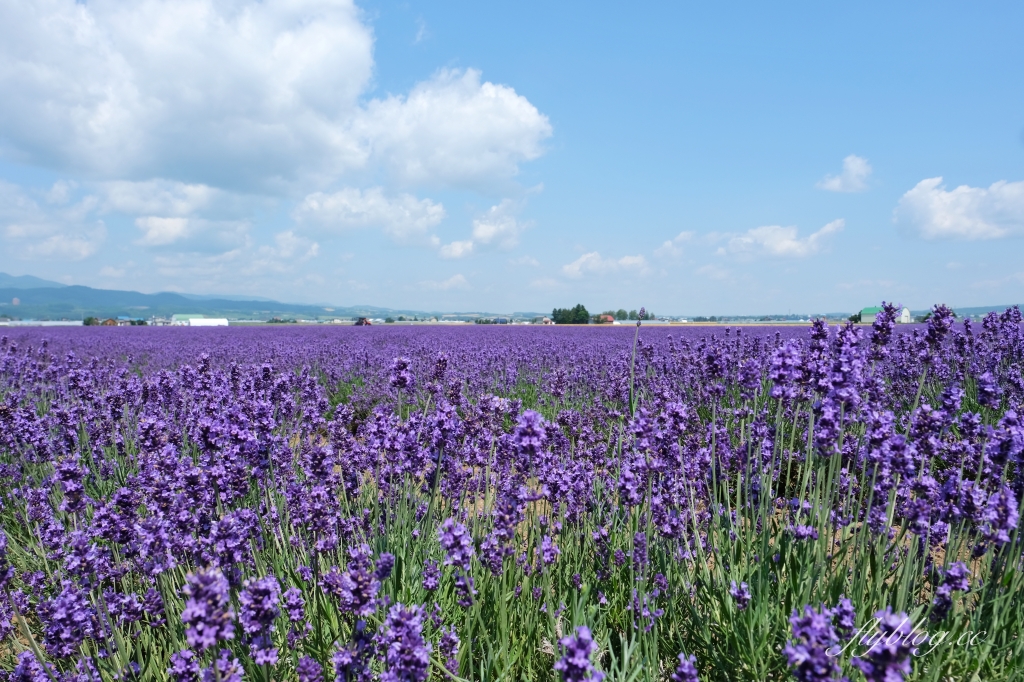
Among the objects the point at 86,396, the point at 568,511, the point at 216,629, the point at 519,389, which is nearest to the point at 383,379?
the point at 519,389

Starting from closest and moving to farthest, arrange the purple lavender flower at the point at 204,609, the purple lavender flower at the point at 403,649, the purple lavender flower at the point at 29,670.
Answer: the purple lavender flower at the point at 204,609 < the purple lavender flower at the point at 403,649 < the purple lavender flower at the point at 29,670

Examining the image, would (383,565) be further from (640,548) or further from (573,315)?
(573,315)

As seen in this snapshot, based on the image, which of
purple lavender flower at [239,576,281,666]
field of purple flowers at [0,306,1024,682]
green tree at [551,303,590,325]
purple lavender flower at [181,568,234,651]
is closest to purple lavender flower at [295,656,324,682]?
field of purple flowers at [0,306,1024,682]

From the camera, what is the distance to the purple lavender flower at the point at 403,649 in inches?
54.1

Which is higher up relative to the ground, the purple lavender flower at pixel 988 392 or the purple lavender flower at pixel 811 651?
the purple lavender flower at pixel 988 392

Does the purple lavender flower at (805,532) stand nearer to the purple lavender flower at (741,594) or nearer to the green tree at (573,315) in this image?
the purple lavender flower at (741,594)

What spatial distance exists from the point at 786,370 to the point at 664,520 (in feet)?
2.87

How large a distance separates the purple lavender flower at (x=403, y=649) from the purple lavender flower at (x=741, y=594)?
3.78 feet

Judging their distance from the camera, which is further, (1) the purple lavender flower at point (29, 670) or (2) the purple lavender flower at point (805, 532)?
(2) the purple lavender flower at point (805, 532)

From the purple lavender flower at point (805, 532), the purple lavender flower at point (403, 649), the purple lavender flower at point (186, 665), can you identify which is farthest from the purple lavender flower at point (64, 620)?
the purple lavender flower at point (805, 532)

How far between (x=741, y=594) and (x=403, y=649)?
1.25 metres

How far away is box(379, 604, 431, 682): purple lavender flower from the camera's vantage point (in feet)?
4.51

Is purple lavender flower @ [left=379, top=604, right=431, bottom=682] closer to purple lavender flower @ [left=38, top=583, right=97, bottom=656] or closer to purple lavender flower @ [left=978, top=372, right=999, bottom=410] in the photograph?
purple lavender flower @ [left=38, top=583, right=97, bottom=656]

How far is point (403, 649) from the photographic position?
138 centimetres
